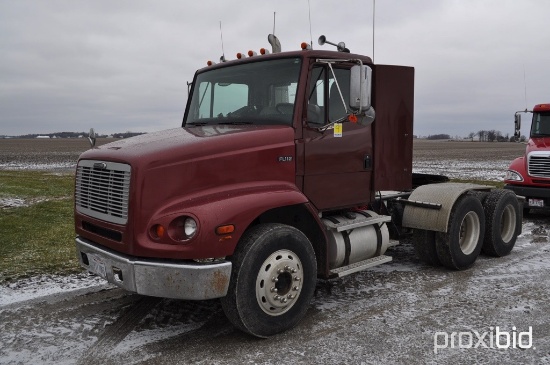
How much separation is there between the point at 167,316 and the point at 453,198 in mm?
3942

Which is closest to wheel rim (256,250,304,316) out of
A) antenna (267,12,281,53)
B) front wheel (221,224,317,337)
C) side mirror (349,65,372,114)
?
front wheel (221,224,317,337)

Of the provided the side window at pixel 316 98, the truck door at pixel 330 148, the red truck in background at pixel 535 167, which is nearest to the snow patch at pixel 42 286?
the truck door at pixel 330 148

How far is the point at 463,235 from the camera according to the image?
689cm

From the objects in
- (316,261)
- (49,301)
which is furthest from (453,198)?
(49,301)

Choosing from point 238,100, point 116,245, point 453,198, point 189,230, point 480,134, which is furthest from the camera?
point 480,134

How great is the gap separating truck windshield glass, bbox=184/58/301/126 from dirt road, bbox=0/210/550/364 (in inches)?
83.1

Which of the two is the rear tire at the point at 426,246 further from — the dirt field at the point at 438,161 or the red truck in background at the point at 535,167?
the red truck in background at the point at 535,167

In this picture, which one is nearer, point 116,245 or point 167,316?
point 116,245

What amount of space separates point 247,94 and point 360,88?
129 cm

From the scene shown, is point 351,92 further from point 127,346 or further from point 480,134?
point 480,134

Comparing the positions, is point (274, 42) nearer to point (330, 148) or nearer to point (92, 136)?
point (330, 148)

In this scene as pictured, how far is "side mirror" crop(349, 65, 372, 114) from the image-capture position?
4.57 m

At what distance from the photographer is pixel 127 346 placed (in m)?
4.25

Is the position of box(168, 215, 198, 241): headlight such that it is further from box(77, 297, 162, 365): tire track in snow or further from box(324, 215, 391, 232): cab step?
box(324, 215, 391, 232): cab step
